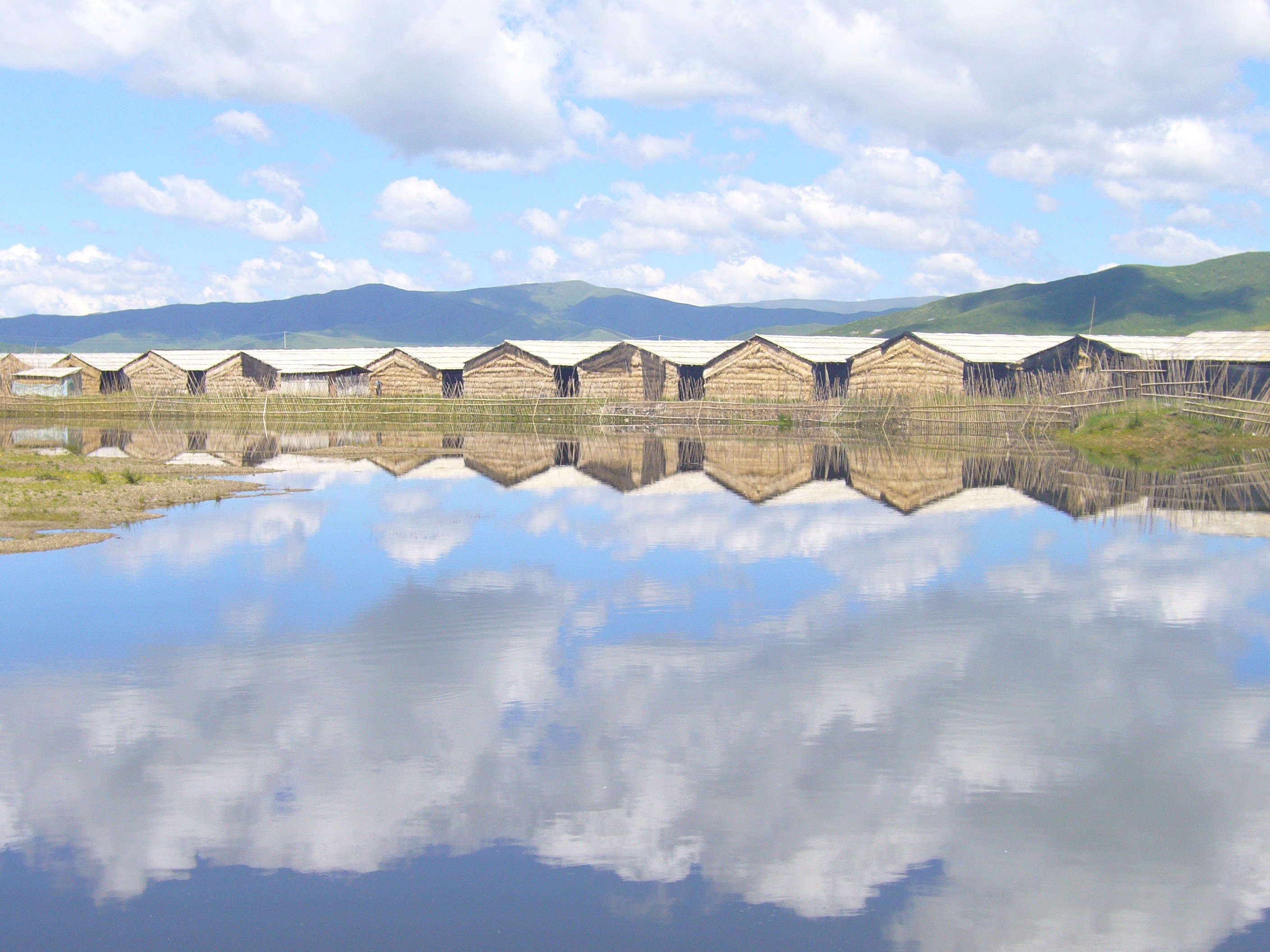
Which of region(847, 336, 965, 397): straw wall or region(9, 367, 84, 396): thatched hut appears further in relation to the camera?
region(9, 367, 84, 396): thatched hut

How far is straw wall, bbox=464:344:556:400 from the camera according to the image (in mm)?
53594

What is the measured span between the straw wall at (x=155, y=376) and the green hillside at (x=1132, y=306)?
114654mm

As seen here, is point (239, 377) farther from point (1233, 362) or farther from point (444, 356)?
point (1233, 362)

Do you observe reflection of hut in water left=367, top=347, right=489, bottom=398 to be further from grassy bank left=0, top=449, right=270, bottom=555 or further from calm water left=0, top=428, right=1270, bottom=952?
calm water left=0, top=428, right=1270, bottom=952

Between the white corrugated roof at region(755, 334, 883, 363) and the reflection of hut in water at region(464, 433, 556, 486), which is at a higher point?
the white corrugated roof at region(755, 334, 883, 363)

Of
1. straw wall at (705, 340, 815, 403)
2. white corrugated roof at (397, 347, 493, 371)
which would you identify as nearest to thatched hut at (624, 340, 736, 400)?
straw wall at (705, 340, 815, 403)

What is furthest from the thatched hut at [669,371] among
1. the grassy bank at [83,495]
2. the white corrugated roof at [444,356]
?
the grassy bank at [83,495]

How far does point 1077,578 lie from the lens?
14.1 m

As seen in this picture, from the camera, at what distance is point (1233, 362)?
37281mm

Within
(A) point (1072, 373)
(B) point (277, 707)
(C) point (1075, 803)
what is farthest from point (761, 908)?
(A) point (1072, 373)

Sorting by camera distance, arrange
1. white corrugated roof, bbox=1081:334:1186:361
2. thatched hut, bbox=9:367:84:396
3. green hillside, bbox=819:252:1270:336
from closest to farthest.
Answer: white corrugated roof, bbox=1081:334:1186:361, thatched hut, bbox=9:367:84:396, green hillside, bbox=819:252:1270:336

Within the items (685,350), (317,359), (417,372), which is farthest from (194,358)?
(685,350)

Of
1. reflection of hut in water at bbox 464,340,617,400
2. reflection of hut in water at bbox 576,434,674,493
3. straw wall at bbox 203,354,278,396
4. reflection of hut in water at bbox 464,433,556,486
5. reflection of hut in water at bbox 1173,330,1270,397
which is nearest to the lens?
reflection of hut in water at bbox 576,434,674,493

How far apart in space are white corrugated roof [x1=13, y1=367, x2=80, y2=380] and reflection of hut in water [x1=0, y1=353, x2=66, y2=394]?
40 centimetres
